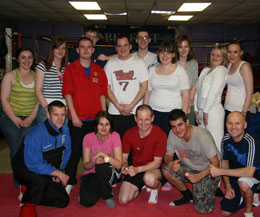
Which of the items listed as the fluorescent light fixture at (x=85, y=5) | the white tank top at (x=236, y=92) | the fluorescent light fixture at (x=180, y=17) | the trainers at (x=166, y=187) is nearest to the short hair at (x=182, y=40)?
the white tank top at (x=236, y=92)

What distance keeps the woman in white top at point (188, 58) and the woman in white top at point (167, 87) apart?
0.26 metres

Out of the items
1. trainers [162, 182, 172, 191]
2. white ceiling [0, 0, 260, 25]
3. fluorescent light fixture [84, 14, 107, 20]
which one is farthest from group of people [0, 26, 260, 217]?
fluorescent light fixture [84, 14, 107, 20]

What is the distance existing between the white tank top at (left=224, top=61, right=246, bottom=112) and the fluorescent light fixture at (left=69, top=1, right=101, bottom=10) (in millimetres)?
6309

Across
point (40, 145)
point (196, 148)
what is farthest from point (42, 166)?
point (196, 148)

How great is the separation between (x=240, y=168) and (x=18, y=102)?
2603 millimetres

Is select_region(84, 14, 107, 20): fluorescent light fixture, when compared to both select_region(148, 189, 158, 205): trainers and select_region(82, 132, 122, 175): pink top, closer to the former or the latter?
select_region(82, 132, 122, 175): pink top

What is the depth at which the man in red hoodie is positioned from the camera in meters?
3.04

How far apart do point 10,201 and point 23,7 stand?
8.28m

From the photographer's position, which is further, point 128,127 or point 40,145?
point 128,127

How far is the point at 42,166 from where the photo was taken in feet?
8.49

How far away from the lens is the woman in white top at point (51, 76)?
3057 millimetres

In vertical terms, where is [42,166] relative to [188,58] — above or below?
below

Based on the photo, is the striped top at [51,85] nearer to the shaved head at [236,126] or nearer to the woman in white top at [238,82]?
the shaved head at [236,126]

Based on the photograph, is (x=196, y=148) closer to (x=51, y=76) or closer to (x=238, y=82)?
(x=238, y=82)
